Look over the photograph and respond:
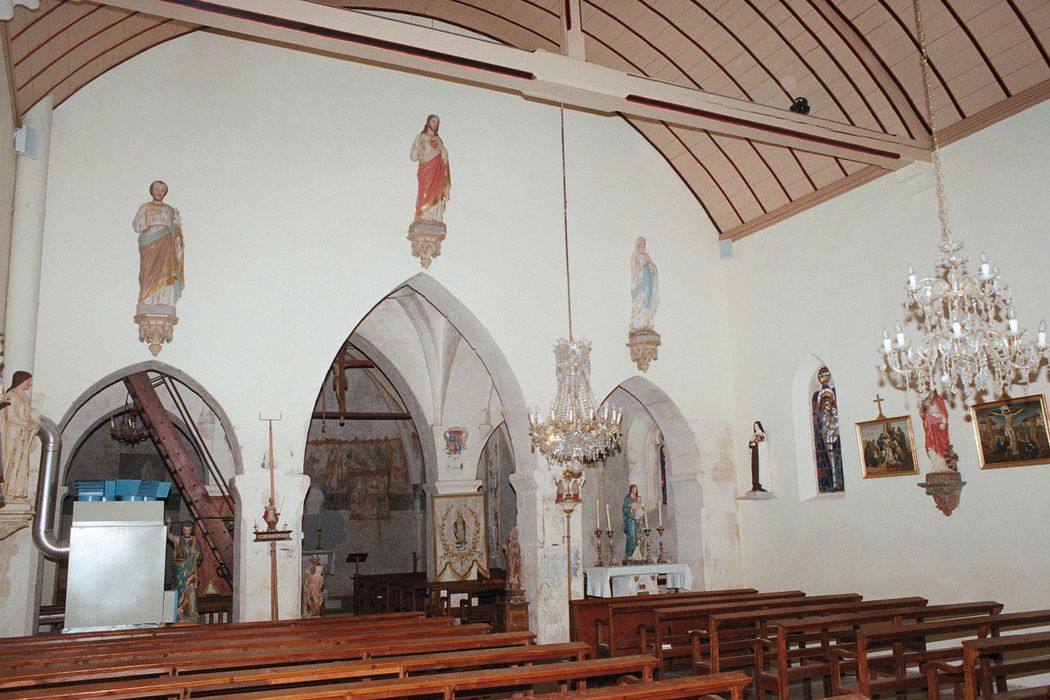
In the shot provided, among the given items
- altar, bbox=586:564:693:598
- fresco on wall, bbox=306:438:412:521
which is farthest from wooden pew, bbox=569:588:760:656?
fresco on wall, bbox=306:438:412:521

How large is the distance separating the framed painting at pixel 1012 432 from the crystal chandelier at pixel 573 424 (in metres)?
4.04

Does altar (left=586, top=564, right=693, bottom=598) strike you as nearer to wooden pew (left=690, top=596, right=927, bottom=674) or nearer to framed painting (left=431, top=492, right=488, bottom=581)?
framed painting (left=431, top=492, right=488, bottom=581)

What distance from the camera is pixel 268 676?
543 cm

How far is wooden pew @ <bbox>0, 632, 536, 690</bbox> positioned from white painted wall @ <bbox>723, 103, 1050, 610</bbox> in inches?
229

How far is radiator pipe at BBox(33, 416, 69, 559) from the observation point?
10250mm

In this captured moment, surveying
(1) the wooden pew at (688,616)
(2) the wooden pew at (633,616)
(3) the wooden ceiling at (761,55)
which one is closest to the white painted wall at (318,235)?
(3) the wooden ceiling at (761,55)

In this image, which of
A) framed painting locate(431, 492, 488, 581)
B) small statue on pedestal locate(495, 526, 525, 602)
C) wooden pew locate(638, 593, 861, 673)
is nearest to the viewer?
wooden pew locate(638, 593, 861, 673)

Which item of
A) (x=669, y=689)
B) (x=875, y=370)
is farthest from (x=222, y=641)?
(x=875, y=370)

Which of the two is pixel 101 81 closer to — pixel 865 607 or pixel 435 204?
pixel 435 204

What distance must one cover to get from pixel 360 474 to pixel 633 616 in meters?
11.9

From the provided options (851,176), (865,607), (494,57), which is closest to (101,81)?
(494,57)

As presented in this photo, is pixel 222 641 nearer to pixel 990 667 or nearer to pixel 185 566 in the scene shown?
pixel 990 667

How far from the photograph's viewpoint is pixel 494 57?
8.62 meters

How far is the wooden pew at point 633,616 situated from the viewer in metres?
10.7
